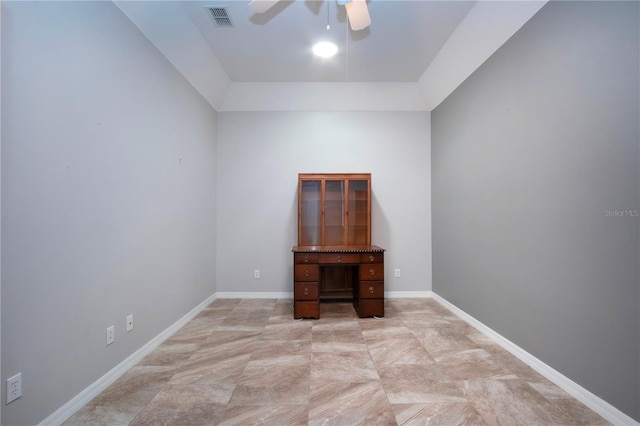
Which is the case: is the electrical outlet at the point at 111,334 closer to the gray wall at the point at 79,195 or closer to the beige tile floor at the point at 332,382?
the gray wall at the point at 79,195

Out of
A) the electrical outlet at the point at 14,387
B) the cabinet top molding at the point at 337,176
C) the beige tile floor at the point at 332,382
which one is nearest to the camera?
the electrical outlet at the point at 14,387

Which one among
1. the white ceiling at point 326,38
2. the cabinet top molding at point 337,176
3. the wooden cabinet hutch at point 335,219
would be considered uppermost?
the white ceiling at point 326,38

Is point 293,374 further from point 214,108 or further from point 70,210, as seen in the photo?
point 214,108

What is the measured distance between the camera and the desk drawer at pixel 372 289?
2993 mm

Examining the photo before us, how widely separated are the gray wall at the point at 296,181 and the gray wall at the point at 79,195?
3.95 feet

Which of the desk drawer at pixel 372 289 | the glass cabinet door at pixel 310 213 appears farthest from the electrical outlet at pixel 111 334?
the desk drawer at pixel 372 289

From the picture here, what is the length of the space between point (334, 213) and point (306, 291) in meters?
1.15

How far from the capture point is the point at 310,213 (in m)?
3.62

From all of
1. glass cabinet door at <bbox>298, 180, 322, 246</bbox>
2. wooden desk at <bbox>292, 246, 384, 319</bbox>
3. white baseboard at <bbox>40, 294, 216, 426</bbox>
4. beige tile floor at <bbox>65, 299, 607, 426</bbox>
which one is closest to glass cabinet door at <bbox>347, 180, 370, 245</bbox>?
glass cabinet door at <bbox>298, 180, 322, 246</bbox>

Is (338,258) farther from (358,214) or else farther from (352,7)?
(352,7)

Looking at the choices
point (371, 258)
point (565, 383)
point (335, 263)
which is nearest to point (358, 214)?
point (371, 258)

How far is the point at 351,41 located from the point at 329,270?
9.23 feet

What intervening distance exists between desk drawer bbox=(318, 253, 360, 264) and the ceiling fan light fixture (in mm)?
2275

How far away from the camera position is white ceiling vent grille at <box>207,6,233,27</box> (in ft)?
7.50
